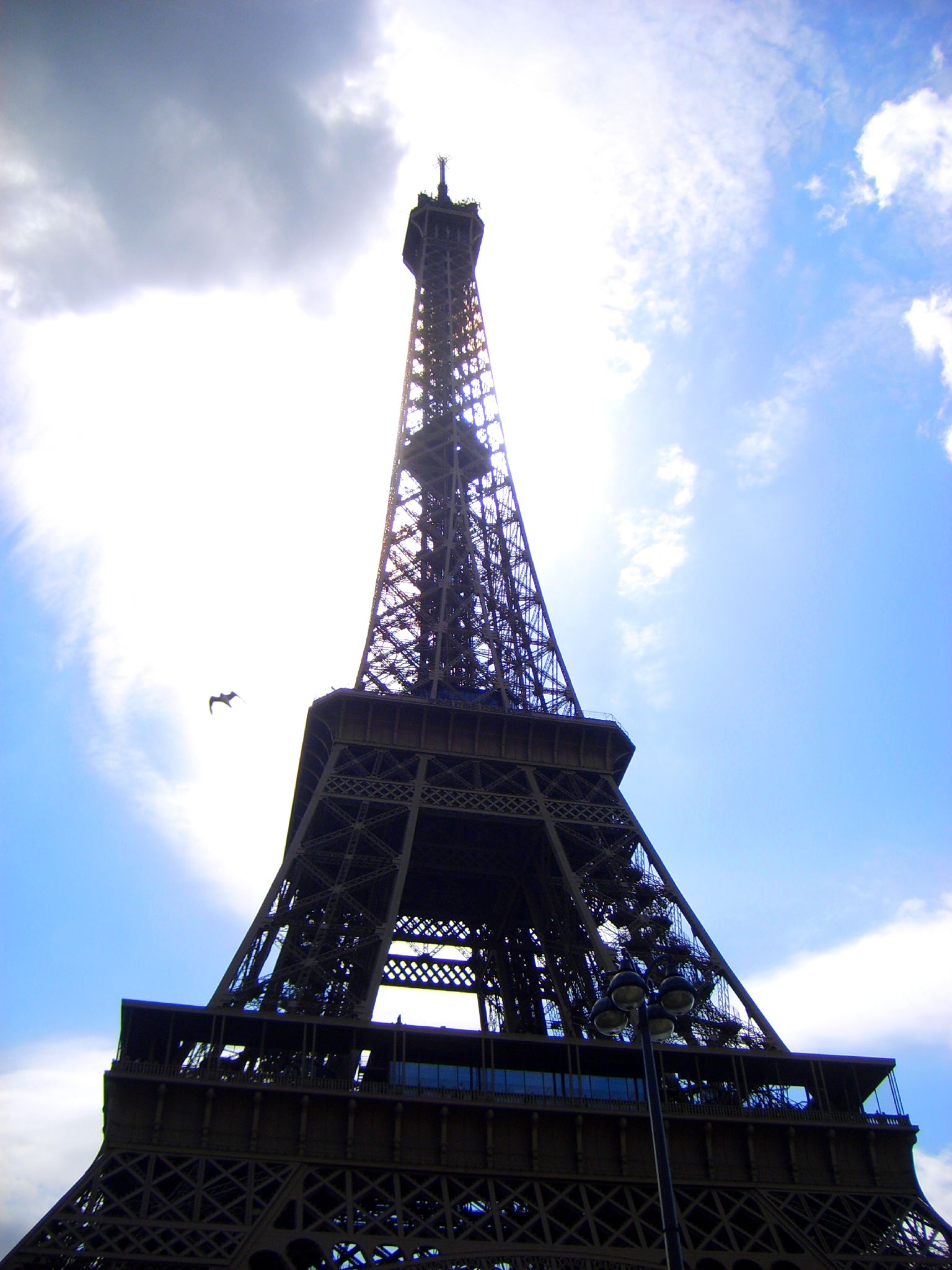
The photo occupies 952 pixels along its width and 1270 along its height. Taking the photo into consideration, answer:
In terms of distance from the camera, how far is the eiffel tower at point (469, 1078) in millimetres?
29531

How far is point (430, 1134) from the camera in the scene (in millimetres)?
32312

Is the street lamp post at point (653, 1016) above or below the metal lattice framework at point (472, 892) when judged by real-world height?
below

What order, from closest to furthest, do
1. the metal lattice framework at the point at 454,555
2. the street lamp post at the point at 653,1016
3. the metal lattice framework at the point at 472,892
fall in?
the street lamp post at the point at 653,1016, the metal lattice framework at the point at 472,892, the metal lattice framework at the point at 454,555

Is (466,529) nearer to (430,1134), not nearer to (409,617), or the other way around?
(409,617)

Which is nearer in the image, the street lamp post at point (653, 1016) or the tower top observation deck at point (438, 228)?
the street lamp post at point (653, 1016)

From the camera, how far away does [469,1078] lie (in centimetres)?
3453

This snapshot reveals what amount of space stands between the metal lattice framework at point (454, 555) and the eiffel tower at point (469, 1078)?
1254mm

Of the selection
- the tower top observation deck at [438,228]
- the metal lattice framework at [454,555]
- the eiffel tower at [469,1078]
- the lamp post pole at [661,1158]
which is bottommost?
the lamp post pole at [661,1158]

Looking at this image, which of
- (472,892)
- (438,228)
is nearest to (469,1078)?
(472,892)

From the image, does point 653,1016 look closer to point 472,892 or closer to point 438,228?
point 472,892

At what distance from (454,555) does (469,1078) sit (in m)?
30.2

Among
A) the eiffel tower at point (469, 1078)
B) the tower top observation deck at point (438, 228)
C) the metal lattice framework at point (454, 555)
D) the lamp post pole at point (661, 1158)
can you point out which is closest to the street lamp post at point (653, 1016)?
the lamp post pole at point (661, 1158)

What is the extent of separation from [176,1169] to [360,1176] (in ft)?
15.7

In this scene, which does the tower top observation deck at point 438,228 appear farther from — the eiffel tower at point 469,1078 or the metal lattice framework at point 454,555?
the eiffel tower at point 469,1078
